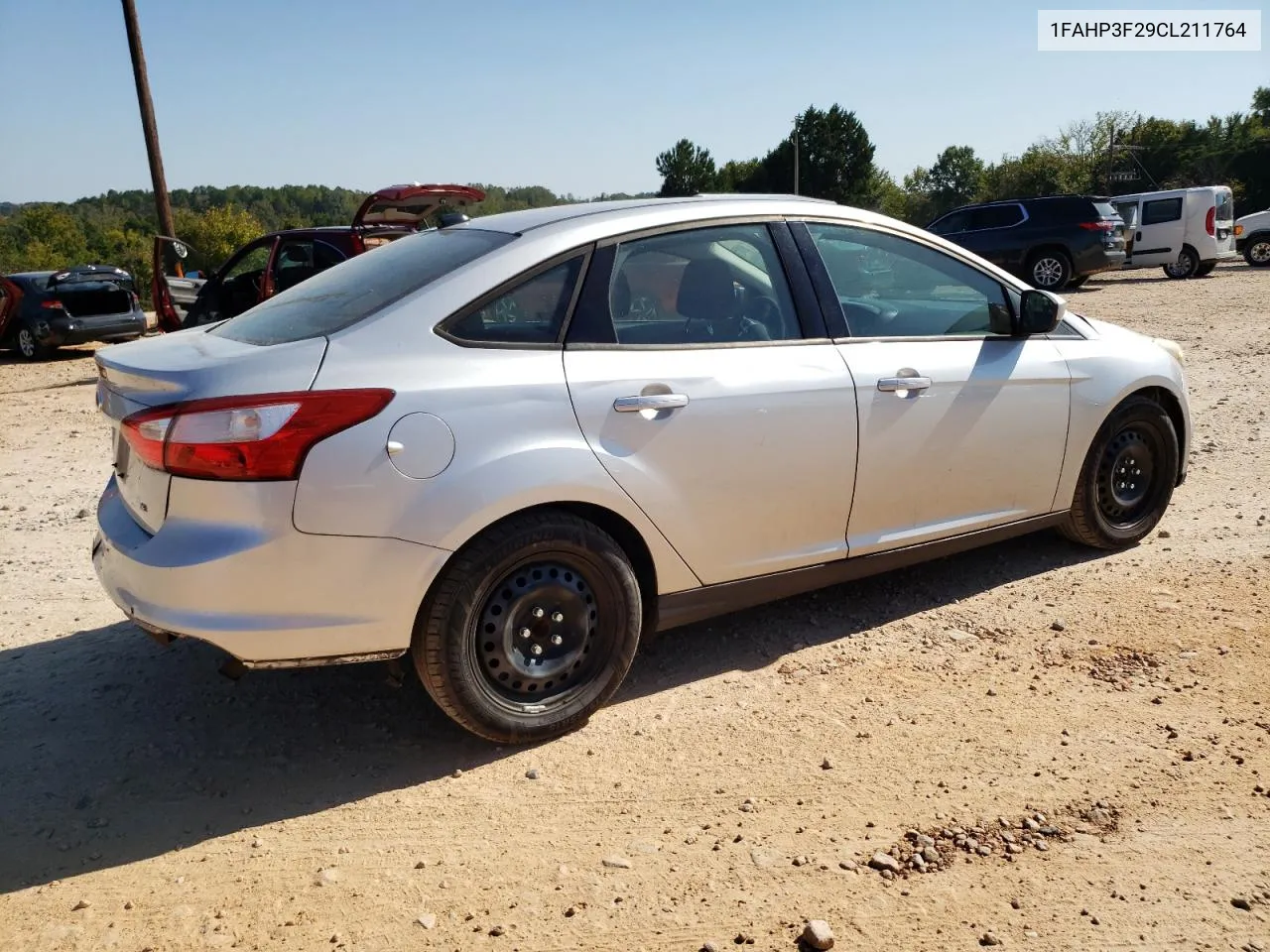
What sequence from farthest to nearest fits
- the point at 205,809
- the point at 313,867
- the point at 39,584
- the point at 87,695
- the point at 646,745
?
the point at 39,584, the point at 87,695, the point at 646,745, the point at 205,809, the point at 313,867

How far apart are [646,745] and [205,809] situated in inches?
53.6

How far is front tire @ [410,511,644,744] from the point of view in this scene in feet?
10.3

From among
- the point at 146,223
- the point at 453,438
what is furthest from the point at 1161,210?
the point at 146,223

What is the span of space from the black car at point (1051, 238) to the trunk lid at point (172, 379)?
58.6 feet

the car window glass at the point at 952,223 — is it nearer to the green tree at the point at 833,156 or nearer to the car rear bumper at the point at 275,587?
the car rear bumper at the point at 275,587

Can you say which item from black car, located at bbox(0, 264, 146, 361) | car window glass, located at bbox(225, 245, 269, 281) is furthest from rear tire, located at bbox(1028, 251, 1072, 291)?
black car, located at bbox(0, 264, 146, 361)

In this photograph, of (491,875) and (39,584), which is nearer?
(491,875)

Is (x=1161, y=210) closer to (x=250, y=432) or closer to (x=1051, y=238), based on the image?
(x=1051, y=238)

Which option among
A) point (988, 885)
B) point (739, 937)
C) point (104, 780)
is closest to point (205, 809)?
point (104, 780)

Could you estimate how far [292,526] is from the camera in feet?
9.50

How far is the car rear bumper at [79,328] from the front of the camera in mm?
15031

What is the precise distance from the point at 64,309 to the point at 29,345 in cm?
86

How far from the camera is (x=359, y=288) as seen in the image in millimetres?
3572

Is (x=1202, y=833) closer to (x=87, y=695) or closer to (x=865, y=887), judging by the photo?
(x=865, y=887)
